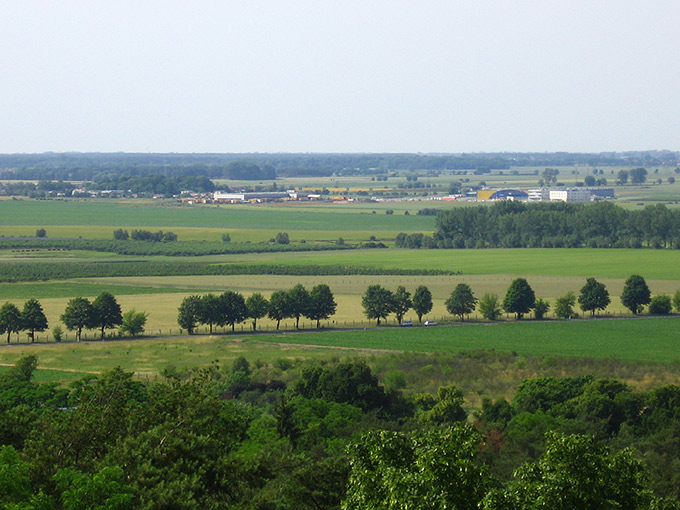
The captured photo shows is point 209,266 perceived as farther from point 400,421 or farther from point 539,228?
point 400,421

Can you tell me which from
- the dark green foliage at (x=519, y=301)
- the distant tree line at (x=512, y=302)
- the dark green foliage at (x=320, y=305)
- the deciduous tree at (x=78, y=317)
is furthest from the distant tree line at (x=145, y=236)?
the dark green foliage at (x=519, y=301)

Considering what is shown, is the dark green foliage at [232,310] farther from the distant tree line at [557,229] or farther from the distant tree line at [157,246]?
the distant tree line at [557,229]

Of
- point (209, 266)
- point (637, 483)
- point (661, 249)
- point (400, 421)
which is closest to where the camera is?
point (637, 483)

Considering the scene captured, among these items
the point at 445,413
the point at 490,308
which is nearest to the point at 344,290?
the point at 490,308

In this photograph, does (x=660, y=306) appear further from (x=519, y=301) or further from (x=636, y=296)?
(x=519, y=301)

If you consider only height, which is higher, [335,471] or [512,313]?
[335,471]

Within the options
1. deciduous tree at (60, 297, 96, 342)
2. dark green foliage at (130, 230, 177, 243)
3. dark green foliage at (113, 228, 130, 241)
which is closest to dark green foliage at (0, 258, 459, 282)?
dark green foliage at (130, 230, 177, 243)

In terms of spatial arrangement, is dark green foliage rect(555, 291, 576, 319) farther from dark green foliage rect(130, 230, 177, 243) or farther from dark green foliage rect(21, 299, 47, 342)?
dark green foliage rect(130, 230, 177, 243)

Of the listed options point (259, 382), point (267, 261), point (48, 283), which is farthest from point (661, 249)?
point (259, 382)
